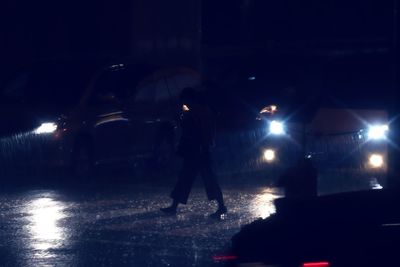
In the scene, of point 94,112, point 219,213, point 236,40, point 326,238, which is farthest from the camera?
point 236,40

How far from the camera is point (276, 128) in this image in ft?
65.4

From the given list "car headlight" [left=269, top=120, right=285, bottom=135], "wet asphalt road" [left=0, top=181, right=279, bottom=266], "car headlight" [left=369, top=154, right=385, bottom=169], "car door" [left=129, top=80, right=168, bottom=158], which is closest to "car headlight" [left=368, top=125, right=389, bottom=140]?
"car headlight" [left=369, top=154, right=385, bottom=169]

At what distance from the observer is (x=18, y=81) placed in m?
20.3

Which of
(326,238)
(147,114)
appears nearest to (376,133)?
(147,114)

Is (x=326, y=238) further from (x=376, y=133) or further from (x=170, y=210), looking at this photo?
(x=376, y=133)

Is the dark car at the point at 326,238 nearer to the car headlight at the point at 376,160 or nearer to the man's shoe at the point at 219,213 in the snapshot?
the man's shoe at the point at 219,213

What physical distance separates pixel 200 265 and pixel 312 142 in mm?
7899

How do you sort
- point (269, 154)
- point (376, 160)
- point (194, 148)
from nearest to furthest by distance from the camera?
1. point (194, 148)
2. point (376, 160)
3. point (269, 154)

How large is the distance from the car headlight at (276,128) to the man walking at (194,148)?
4917 millimetres

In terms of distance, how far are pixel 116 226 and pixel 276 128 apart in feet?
21.1

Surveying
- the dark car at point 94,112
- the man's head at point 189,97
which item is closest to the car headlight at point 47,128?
the dark car at point 94,112

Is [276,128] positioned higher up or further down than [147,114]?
further down

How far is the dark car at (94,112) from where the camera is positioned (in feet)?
61.2

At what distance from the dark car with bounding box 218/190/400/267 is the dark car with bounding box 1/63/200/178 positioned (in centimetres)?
1116
